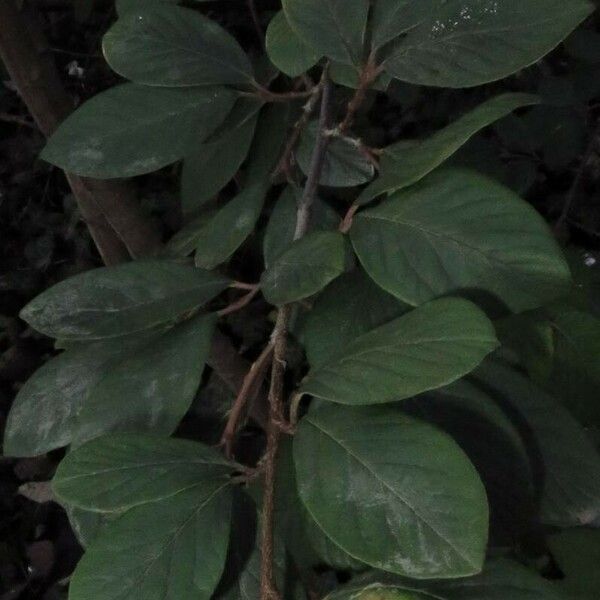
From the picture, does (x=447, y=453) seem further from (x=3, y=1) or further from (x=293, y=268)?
(x=3, y=1)

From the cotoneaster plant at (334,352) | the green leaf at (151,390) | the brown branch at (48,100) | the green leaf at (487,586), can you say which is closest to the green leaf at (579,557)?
the cotoneaster plant at (334,352)

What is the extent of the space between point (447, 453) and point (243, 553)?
9.7 inches

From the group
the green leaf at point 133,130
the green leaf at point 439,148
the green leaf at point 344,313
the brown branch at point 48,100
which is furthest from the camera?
the brown branch at point 48,100

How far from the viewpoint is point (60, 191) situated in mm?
3047

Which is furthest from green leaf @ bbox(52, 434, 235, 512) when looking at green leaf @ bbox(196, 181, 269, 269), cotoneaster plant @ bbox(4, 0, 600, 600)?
green leaf @ bbox(196, 181, 269, 269)

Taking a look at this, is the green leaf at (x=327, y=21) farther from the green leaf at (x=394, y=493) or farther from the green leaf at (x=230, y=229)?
the green leaf at (x=394, y=493)

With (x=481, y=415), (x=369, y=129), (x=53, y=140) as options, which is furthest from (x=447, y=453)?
(x=369, y=129)

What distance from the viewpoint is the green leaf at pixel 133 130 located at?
2.88 ft

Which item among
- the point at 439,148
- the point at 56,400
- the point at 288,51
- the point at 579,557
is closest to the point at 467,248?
the point at 439,148

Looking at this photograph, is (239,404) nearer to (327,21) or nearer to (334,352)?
(334,352)

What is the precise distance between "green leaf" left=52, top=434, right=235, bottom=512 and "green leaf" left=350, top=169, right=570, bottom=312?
20 cm

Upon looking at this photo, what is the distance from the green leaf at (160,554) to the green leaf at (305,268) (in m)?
0.16

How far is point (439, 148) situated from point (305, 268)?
0.43ft

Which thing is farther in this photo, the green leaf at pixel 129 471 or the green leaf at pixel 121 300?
the green leaf at pixel 121 300
